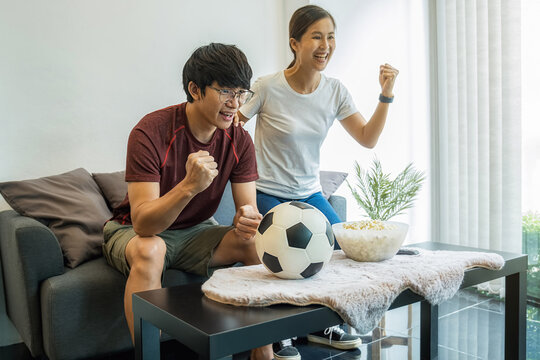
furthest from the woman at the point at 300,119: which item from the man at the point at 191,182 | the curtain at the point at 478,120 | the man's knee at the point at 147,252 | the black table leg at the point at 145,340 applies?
the curtain at the point at 478,120

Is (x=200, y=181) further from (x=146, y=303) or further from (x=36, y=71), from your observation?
(x=36, y=71)

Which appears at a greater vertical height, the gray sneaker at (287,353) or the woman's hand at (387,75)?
the woman's hand at (387,75)

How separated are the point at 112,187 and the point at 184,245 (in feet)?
2.59

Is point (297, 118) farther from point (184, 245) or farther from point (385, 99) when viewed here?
point (184, 245)

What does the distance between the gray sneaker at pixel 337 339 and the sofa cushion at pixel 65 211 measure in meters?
1.05

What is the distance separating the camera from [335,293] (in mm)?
1169

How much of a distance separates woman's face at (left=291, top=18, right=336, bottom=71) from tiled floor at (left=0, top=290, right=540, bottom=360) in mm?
1228

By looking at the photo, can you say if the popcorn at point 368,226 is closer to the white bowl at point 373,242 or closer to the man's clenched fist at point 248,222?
the white bowl at point 373,242

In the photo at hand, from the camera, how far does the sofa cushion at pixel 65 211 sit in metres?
2.05

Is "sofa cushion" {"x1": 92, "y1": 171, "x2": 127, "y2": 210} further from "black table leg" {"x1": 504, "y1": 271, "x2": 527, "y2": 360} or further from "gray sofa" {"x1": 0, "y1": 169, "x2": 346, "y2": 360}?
"black table leg" {"x1": 504, "y1": 271, "x2": 527, "y2": 360}

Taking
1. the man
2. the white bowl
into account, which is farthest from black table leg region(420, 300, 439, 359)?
the man

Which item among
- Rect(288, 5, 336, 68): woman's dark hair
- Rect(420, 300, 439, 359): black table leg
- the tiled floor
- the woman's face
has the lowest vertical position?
the tiled floor

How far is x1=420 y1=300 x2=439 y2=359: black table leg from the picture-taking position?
1.87 metres

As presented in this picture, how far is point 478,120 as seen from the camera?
3105 mm
